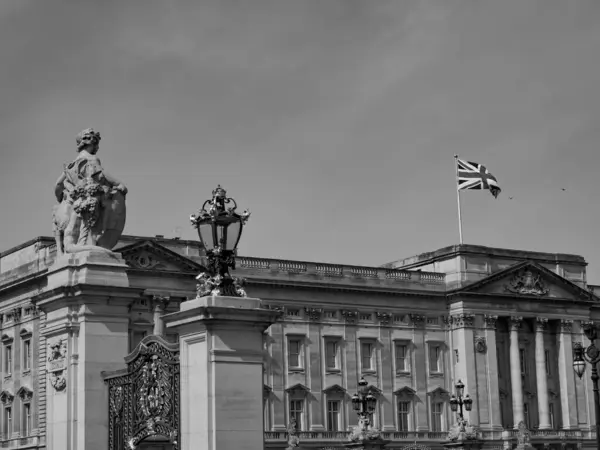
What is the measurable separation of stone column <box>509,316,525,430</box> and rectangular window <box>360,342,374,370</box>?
1129 centimetres

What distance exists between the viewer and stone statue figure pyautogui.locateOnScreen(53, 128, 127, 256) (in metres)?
19.5

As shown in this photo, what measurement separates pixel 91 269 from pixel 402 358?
72402mm

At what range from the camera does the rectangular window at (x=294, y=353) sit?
8500cm

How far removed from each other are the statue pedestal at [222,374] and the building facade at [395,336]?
6021cm

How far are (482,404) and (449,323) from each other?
20.3ft

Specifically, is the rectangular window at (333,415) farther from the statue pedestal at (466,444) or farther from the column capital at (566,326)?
the statue pedestal at (466,444)

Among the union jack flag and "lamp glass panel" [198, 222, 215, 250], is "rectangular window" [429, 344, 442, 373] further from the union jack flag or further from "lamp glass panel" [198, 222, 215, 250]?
"lamp glass panel" [198, 222, 215, 250]

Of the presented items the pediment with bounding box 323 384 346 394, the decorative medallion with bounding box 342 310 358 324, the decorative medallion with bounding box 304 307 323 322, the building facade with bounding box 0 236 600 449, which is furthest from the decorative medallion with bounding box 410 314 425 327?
the pediment with bounding box 323 384 346 394

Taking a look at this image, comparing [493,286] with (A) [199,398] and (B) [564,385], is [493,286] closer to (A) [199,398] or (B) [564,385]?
(B) [564,385]

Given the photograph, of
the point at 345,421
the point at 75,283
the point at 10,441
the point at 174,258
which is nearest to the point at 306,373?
the point at 345,421

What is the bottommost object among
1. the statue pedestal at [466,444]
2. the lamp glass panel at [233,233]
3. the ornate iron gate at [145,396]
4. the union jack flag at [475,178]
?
the statue pedestal at [466,444]

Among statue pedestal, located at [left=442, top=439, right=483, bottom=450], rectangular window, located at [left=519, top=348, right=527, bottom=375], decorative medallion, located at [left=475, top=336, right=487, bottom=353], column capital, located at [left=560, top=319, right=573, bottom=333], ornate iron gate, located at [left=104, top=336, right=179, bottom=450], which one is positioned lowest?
statue pedestal, located at [left=442, top=439, right=483, bottom=450]

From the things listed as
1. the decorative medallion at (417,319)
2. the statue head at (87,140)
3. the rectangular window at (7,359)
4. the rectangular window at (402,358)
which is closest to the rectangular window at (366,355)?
the rectangular window at (402,358)

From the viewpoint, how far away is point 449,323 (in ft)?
303
